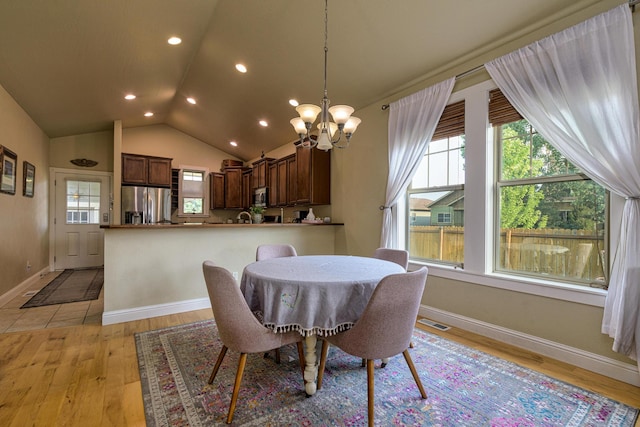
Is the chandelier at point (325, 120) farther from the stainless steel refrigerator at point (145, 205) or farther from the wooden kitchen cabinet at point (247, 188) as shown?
the stainless steel refrigerator at point (145, 205)

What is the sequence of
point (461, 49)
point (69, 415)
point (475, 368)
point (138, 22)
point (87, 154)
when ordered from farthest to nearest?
1. point (87, 154)
2. point (138, 22)
3. point (461, 49)
4. point (475, 368)
5. point (69, 415)

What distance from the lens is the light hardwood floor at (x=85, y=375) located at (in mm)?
1701

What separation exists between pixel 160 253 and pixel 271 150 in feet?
12.1

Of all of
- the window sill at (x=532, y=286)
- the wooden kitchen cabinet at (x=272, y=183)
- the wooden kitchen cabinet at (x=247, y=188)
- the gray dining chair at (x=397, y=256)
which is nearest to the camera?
the window sill at (x=532, y=286)

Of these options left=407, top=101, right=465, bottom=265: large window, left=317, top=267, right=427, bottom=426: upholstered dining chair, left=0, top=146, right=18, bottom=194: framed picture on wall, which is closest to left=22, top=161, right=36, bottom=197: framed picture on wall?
left=0, top=146, right=18, bottom=194: framed picture on wall

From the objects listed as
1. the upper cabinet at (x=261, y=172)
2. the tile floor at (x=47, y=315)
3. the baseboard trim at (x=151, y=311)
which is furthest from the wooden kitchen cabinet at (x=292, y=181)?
the tile floor at (x=47, y=315)

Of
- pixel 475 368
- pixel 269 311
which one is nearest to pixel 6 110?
pixel 269 311

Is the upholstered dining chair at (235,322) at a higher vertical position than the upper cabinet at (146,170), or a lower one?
lower

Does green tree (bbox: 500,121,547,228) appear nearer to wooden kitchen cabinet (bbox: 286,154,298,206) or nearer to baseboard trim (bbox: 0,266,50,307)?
wooden kitchen cabinet (bbox: 286,154,298,206)

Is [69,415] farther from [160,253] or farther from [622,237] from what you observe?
[622,237]

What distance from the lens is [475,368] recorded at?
87.6 inches

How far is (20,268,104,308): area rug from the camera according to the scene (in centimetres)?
392

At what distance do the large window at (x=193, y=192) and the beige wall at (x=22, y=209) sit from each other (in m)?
2.39

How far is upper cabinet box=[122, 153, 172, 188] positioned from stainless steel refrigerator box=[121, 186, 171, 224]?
0.49 ft
